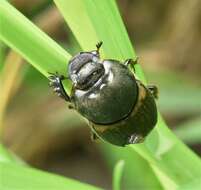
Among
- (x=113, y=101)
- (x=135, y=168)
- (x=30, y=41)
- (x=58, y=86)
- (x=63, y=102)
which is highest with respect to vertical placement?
(x=30, y=41)

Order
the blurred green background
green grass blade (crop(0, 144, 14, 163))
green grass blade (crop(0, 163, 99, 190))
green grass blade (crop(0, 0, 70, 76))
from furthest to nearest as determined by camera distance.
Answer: the blurred green background → green grass blade (crop(0, 144, 14, 163)) → green grass blade (crop(0, 163, 99, 190)) → green grass blade (crop(0, 0, 70, 76))

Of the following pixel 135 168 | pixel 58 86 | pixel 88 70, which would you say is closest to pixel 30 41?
pixel 58 86

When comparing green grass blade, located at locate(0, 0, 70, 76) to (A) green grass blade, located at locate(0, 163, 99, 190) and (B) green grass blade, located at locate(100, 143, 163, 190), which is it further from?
(B) green grass blade, located at locate(100, 143, 163, 190)

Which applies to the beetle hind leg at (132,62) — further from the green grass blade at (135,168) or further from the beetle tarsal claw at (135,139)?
the green grass blade at (135,168)

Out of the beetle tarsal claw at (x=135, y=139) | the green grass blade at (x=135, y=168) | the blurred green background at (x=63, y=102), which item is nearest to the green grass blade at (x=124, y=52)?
the beetle tarsal claw at (x=135, y=139)

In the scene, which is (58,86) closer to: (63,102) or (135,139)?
(135,139)

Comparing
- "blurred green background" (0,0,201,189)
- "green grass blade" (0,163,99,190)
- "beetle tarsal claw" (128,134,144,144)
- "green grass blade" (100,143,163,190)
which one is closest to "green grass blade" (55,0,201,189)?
"beetle tarsal claw" (128,134,144,144)
